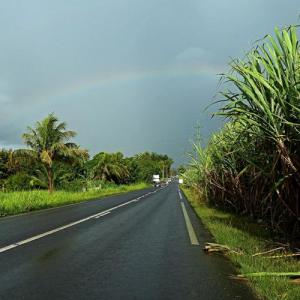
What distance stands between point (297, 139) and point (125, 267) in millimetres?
3760

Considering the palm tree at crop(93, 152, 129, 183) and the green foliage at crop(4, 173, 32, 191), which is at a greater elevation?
the palm tree at crop(93, 152, 129, 183)

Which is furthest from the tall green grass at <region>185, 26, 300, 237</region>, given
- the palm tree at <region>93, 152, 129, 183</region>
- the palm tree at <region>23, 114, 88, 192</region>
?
the palm tree at <region>93, 152, 129, 183</region>

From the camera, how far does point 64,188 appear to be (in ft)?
167

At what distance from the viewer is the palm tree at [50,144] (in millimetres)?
43625

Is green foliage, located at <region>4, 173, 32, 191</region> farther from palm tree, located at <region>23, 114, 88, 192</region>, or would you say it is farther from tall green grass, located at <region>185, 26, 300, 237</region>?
tall green grass, located at <region>185, 26, 300, 237</region>

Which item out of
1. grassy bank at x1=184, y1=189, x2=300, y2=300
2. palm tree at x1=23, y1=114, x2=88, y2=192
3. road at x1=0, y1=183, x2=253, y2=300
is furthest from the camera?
palm tree at x1=23, y1=114, x2=88, y2=192

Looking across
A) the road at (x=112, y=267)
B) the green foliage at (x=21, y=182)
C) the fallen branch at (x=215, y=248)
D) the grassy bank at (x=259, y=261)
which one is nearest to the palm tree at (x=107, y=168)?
the green foliage at (x=21, y=182)

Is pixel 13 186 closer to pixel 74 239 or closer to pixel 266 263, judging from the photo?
pixel 74 239

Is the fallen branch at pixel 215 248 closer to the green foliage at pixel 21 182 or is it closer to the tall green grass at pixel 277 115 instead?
the tall green grass at pixel 277 115

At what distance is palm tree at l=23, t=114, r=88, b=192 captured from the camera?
43625mm

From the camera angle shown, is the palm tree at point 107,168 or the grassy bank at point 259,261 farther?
the palm tree at point 107,168

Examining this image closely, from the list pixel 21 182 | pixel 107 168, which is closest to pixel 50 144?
pixel 21 182

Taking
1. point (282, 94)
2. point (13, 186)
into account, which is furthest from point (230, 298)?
point (13, 186)

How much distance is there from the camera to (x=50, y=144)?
4422cm
